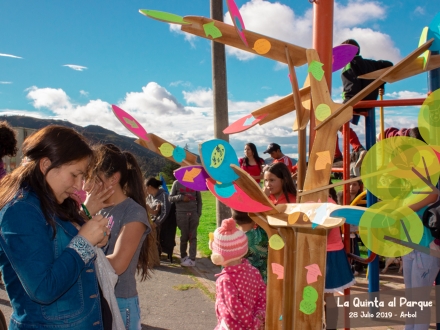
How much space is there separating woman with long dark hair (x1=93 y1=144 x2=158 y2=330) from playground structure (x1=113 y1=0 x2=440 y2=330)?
0.62 meters

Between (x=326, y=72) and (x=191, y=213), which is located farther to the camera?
(x=191, y=213)

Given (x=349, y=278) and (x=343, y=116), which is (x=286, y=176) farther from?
(x=343, y=116)

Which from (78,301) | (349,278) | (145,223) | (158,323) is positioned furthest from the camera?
(158,323)

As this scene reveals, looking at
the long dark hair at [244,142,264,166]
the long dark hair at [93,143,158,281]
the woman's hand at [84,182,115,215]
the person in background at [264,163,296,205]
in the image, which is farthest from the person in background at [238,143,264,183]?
the woman's hand at [84,182,115,215]

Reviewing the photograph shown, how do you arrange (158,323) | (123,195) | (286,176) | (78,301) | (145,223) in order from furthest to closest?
(158,323) → (286,176) → (123,195) → (145,223) → (78,301)

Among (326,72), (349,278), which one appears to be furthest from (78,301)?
(349,278)

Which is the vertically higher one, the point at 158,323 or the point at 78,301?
the point at 78,301

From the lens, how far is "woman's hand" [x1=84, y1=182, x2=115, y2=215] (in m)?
1.64

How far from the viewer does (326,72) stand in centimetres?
130

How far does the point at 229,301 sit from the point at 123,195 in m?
0.73

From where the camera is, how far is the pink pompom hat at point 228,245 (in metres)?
1.83

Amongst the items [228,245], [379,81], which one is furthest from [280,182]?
[379,81]

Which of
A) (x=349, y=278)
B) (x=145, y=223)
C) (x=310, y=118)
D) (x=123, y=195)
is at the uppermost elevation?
(x=310, y=118)

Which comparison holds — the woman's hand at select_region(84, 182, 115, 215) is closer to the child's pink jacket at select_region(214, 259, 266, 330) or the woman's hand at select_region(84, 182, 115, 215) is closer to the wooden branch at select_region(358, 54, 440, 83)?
the child's pink jacket at select_region(214, 259, 266, 330)
